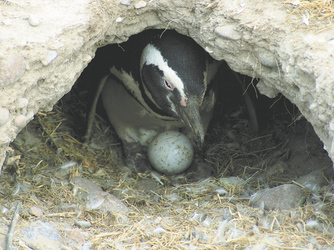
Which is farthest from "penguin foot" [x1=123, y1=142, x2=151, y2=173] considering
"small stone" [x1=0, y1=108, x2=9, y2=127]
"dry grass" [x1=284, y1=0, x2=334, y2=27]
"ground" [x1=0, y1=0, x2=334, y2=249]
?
"dry grass" [x1=284, y1=0, x2=334, y2=27]

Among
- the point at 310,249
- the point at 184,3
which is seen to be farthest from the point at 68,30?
the point at 310,249

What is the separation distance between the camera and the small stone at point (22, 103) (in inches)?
91.4

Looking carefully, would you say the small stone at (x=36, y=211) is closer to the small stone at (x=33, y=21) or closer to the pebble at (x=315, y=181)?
the small stone at (x=33, y=21)

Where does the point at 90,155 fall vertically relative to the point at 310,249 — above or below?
below

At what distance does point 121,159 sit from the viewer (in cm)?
395

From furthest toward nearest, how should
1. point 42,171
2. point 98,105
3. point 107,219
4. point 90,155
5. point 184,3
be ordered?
point 98,105, point 90,155, point 42,171, point 184,3, point 107,219

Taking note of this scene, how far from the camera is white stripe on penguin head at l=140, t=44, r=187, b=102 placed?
301 cm

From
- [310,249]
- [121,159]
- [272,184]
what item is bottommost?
[121,159]

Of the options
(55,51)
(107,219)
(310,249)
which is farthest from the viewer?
(107,219)

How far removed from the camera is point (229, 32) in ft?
8.91

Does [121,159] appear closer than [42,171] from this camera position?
No

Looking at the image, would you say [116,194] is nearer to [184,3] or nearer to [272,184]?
[272,184]

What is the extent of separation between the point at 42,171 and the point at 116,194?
21.6 inches

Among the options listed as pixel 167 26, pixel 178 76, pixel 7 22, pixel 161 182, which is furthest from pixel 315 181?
pixel 7 22
